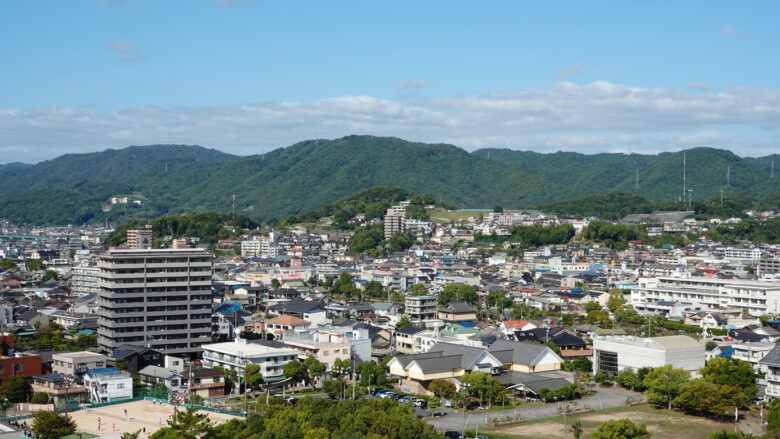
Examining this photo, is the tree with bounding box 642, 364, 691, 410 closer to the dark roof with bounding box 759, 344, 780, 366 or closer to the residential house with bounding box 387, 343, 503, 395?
the dark roof with bounding box 759, 344, 780, 366

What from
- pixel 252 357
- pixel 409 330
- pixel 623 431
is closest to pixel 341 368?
pixel 252 357

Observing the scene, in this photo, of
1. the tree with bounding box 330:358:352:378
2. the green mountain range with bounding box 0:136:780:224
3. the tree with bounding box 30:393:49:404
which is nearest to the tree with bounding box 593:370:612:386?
the tree with bounding box 330:358:352:378

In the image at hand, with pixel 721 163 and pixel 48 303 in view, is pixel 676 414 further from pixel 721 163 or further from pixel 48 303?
pixel 721 163

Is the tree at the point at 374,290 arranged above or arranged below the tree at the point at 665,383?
above

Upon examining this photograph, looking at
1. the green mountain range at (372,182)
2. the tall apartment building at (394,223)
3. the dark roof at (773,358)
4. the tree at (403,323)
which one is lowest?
the tree at (403,323)

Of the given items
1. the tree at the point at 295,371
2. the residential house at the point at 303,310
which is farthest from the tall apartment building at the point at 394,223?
the tree at the point at 295,371

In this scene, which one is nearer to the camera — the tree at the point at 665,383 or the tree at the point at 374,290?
the tree at the point at 665,383

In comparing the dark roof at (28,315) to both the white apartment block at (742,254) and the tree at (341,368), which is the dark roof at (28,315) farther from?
the white apartment block at (742,254)

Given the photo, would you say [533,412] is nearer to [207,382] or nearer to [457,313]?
[207,382]
